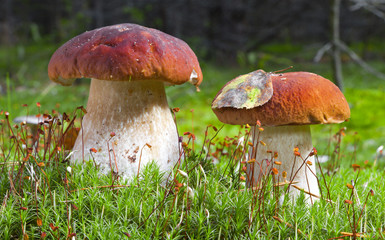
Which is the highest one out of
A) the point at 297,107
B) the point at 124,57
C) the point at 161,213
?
the point at 124,57

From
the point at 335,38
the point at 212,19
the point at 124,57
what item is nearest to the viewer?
the point at 124,57

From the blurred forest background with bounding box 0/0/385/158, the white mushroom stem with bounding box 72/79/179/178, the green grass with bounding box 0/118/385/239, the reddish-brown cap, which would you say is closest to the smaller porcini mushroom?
the green grass with bounding box 0/118/385/239

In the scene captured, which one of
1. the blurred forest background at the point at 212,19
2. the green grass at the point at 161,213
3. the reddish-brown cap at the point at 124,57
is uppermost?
the blurred forest background at the point at 212,19

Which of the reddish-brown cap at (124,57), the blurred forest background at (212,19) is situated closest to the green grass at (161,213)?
the reddish-brown cap at (124,57)

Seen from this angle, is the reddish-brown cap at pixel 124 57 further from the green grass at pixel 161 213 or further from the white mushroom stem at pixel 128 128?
the green grass at pixel 161 213

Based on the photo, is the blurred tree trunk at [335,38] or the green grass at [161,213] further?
the blurred tree trunk at [335,38]

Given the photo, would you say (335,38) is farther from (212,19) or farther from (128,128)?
(212,19)

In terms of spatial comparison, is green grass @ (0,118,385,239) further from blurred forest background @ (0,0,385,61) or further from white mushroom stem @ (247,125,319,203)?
blurred forest background @ (0,0,385,61)

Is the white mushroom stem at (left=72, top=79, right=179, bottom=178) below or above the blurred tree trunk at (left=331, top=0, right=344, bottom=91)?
below

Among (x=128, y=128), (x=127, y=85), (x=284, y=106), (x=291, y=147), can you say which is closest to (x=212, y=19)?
(x=127, y=85)
